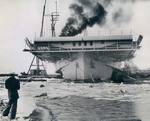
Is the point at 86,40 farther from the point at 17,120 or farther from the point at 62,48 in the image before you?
the point at 17,120

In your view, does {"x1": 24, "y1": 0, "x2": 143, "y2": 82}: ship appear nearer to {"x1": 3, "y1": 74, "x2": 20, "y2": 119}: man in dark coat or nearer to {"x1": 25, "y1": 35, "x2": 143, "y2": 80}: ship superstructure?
{"x1": 25, "y1": 35, "x2": 143, "y2": 80}: ship superstructure

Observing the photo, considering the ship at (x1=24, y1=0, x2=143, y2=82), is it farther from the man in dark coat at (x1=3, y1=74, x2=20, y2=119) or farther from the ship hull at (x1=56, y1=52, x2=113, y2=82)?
the man in dark coat at (x1=3, y1=74, x2=20, y2=119)

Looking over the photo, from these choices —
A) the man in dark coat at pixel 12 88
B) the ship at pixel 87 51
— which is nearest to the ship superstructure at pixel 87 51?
the ship at pixel 87 51

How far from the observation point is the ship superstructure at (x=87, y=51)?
5769cm

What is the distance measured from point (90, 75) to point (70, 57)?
4.48 meters

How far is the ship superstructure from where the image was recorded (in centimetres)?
5769

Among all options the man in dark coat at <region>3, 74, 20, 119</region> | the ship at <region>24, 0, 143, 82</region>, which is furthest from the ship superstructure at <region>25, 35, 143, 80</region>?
the man in dark coat at <region>3, 74, 20, 119</region>

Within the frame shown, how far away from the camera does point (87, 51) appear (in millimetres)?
58750

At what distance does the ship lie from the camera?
57.7 m

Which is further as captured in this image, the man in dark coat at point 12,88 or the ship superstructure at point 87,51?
the ship superstructure at point 87,51

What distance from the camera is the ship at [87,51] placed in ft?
189

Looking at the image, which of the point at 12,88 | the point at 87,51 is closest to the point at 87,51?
the point at 87,51

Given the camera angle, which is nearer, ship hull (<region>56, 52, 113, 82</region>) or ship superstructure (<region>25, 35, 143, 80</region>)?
ship superstructure (<region>25, 35, 143, 80</region>)

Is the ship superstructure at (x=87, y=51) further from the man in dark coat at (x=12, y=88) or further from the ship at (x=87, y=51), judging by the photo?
the man in dark coat at (x=12, y=88)
